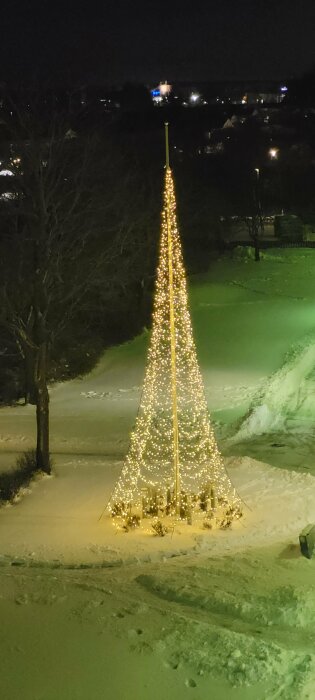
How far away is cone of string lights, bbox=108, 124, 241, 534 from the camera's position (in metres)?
11.1

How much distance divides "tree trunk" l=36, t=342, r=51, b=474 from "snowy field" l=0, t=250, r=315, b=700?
0.34 m

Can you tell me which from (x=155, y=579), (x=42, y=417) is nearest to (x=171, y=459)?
(x=42, y=417)

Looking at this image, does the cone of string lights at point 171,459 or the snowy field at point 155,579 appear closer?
the snowy field at point 155,579

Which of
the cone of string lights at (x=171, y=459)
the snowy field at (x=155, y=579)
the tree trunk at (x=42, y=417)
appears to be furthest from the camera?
the tree trunk at (x=42, y=417)

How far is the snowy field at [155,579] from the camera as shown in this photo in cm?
595

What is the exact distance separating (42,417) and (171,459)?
8.70 ft

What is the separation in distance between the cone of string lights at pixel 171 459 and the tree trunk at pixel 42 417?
145 centimetres

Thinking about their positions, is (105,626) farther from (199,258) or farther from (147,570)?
(199,258)

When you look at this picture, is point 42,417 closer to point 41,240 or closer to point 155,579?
point 41,240

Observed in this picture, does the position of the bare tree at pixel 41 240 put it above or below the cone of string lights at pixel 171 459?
above

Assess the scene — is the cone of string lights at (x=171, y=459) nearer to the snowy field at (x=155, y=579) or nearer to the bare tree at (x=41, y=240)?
A: the snowy field at (x=155, y=579)

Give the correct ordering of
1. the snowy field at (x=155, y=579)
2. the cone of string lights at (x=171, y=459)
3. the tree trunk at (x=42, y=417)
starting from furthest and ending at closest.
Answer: the tree trunk at (x=42, y=417) < the cone of string lights at (x=171, y=459) < the snowy field at (x=155, y=579)

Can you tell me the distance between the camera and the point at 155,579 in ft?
27.1

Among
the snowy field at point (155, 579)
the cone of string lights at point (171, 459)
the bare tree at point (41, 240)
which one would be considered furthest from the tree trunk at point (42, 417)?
the cone of string lights at point (171, 459)
